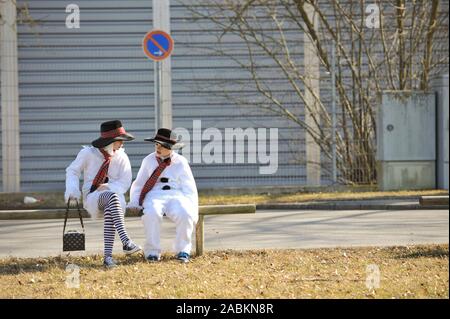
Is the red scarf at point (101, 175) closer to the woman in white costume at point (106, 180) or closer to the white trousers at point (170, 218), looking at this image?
the woman in white costume at point (106, 180)

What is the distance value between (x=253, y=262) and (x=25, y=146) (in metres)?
12.4

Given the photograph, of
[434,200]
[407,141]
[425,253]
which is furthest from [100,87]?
[425,253]

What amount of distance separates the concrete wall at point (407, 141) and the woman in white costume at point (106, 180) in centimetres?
970

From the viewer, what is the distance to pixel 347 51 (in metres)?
20.2

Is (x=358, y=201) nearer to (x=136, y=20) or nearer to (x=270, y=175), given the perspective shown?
(x=270, y=175)

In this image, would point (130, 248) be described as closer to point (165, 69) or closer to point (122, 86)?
point (122, 86)

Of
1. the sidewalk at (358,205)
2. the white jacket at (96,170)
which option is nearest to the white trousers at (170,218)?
the white jacket at (96,170)

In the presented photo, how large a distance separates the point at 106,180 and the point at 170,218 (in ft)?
2.48

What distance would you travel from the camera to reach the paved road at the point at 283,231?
10484 millimetres

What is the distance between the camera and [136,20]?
20.5 m

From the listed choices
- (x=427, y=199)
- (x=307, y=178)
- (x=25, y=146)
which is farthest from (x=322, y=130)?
(x=427, y=199)

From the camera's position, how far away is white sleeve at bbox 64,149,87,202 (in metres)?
8.91

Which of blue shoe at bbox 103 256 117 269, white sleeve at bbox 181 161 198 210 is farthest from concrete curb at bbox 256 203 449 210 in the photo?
blue shoe at bbox 103 256 117 269

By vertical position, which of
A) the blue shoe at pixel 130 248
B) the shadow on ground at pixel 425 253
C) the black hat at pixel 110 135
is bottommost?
the shadow on ground at pixel 425 253
